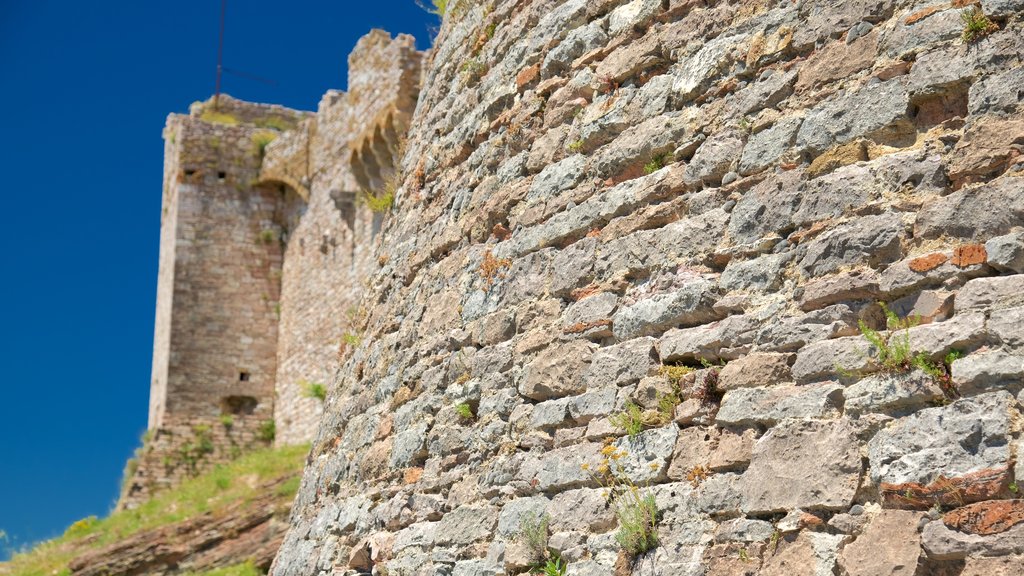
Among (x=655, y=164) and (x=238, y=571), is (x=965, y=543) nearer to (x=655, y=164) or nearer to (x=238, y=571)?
(x=655, y=164)

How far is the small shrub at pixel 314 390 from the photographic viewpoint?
16.2 metres

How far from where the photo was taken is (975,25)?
348 centimetres

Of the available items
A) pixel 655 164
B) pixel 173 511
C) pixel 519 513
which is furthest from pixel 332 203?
pixel 519 513

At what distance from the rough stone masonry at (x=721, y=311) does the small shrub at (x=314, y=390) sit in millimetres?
10545

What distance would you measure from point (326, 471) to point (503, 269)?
1826mm

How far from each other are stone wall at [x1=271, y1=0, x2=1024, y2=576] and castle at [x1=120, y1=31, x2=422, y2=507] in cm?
1047

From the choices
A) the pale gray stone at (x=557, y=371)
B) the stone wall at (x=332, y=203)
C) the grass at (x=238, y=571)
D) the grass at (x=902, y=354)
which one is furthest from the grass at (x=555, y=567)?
the stone wall at (x=332, y=203)

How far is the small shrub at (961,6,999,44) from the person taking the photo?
11.3 ft

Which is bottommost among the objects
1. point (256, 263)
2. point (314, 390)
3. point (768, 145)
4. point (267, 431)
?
point (768, 145)

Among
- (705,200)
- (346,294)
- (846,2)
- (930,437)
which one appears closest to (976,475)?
(930,437)

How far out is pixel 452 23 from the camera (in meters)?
6.77

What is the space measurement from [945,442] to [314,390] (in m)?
13.9

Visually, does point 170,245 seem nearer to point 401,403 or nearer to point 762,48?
point 401,403

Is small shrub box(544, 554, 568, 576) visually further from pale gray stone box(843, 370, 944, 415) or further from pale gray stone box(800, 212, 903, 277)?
pale gray stone box(800, 212, 903, 277)
